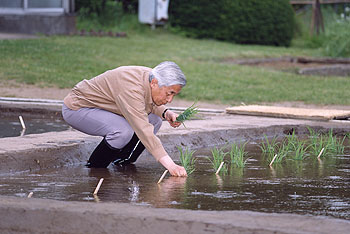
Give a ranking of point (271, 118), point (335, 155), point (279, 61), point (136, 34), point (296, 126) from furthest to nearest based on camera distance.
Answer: point (136, 34)
point (279, 61)
point (271, 118)
point (296, 126)
point (335, 155)

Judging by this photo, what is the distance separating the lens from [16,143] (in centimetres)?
536

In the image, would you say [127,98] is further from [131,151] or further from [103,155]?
[131,151]

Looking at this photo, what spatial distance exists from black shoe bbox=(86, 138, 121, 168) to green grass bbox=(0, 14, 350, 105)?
4988 millimetres

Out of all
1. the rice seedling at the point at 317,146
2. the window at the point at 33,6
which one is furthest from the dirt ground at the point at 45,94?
the window at the point at 33,6

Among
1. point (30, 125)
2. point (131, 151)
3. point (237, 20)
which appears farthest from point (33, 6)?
point (131, 151)

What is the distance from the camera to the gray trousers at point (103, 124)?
16.6 feet

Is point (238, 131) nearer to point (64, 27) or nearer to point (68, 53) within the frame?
point (68, 53)

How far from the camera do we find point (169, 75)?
181 inches

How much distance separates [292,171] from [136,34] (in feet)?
48.5

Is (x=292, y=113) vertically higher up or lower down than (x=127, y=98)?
lower down

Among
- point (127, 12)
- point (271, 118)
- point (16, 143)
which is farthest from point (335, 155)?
point (127, 12)

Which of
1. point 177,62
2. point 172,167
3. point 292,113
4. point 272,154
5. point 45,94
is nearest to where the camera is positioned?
point 172,167

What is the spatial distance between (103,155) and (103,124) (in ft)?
0.83

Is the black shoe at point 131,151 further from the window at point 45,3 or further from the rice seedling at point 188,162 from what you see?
the window at point 45,3
